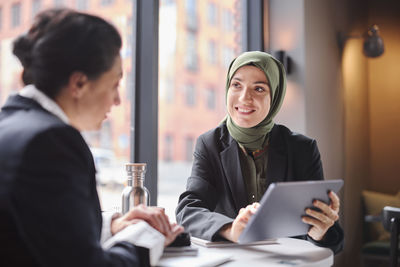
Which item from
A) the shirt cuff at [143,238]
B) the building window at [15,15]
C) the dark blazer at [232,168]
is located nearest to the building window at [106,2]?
the building window at [15,15]

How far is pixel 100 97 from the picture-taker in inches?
42.6

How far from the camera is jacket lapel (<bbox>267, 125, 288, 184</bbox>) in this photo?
181 cm

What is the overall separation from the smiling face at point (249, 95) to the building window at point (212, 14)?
1.75m

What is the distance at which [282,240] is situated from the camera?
1.56m

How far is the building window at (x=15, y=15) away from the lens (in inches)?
72.4

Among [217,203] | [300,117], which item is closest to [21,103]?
[217,203]

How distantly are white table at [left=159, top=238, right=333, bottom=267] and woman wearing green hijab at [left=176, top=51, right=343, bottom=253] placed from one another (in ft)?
1.19

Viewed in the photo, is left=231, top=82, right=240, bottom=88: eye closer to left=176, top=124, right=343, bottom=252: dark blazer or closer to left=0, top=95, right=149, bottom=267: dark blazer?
left=176, top=124, right=343, bottom=252: dark blazer

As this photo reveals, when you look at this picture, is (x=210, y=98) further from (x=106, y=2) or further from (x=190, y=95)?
(x=106, y=2)

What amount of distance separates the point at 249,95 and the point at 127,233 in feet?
3.11

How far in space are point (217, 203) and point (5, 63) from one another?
1058mm

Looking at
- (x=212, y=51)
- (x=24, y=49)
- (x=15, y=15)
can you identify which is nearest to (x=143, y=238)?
(x=24, y=49)

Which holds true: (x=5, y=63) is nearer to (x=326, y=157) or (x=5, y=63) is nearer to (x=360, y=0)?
(x=326, y=157)

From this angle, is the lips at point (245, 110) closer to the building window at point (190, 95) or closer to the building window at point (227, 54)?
the building window at point (227, 54)
